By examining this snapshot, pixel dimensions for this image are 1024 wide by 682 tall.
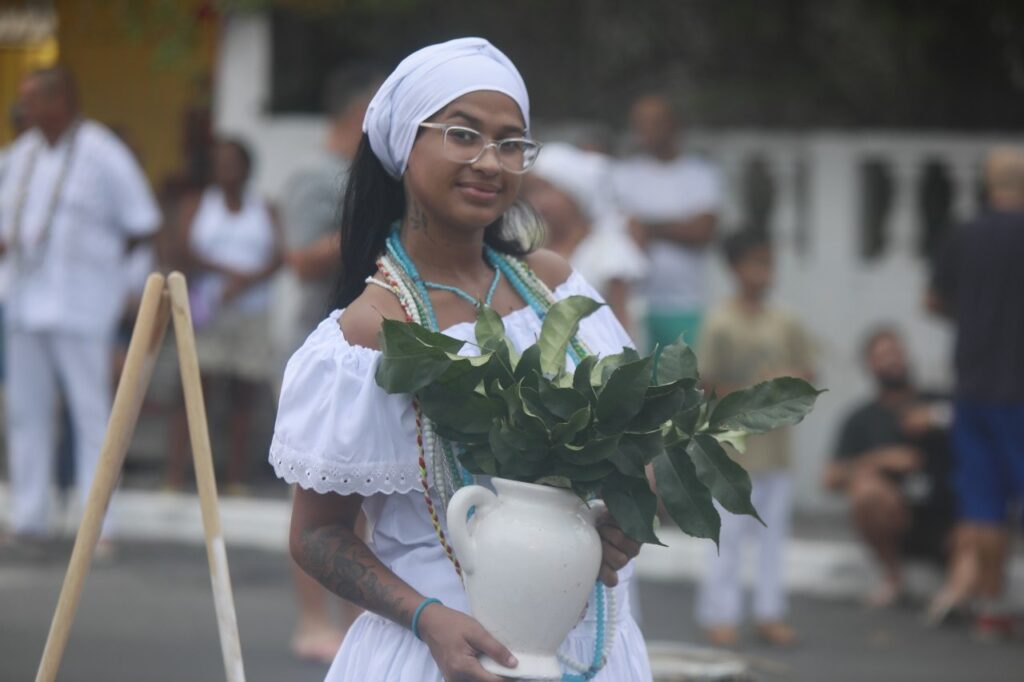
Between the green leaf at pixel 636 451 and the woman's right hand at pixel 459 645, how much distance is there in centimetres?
36

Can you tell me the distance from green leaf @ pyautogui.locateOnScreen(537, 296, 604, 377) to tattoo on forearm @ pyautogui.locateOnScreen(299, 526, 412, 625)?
480mm

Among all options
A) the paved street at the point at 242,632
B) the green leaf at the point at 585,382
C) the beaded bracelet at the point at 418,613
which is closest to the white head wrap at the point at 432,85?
the green leaf at the point at 585,382

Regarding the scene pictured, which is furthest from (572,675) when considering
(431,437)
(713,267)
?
(713,267)

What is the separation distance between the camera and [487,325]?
317 centimetres

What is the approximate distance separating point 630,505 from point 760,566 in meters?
4.84

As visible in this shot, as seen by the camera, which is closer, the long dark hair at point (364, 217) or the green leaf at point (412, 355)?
the green leaf at point (412, 355)

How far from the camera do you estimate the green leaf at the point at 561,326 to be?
3148 millimetres

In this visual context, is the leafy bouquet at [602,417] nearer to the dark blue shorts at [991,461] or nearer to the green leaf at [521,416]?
the green leaf at [521,416]

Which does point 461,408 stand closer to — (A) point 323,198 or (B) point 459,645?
(B) point 459,645

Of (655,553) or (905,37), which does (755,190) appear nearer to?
(905,37)

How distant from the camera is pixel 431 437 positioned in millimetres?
3178

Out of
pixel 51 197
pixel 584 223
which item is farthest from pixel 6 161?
pixel 584 223

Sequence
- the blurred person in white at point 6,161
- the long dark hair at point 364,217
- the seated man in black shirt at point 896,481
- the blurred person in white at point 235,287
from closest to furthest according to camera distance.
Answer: the long dark hair at point 364,217 → the seated man in black shirt at point 896,481 → the blurred person in white at point 6,161 → the blurred person in white at point 235,287

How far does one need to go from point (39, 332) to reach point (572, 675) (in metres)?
6.36
